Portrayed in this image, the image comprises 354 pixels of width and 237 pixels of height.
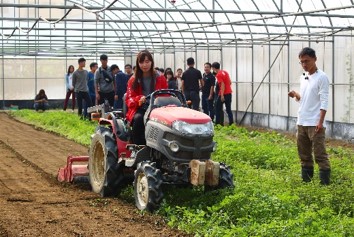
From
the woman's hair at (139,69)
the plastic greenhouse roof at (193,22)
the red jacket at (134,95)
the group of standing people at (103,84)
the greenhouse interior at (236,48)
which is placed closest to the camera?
the red jacket at (134,95)

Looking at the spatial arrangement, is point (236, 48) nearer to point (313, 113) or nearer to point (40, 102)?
point (40, 102)

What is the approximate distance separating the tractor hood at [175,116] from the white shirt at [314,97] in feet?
5.31

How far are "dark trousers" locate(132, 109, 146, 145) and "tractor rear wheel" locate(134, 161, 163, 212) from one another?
1.73ft

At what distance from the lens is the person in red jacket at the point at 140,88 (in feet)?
24.3

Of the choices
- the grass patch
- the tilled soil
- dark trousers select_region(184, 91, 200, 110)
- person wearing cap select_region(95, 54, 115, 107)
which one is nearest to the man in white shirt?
the tilled soil

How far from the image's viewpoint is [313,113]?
8.09m

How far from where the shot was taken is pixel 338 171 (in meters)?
9.20

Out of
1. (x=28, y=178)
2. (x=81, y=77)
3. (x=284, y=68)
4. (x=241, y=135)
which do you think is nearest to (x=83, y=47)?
(x=81, y=77)

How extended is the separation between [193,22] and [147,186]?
398 inches

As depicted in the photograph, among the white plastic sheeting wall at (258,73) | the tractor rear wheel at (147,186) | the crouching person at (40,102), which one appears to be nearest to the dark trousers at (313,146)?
the tractor rear wheel at (147,186)

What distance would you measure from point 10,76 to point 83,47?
141 inches

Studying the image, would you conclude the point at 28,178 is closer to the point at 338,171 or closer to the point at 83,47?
the point at 338,171

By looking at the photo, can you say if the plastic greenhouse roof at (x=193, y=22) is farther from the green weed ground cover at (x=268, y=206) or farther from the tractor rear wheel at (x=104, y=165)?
the tractor rear wheel at (x=104, y=165)

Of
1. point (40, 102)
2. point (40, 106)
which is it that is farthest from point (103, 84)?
point (40, 106)
